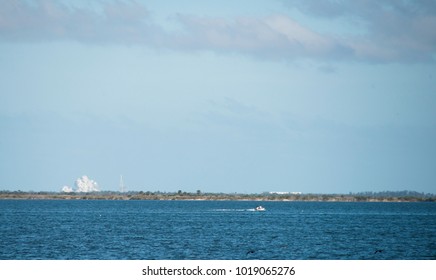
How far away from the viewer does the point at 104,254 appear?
84.1 m

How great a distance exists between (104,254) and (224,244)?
17902 millimetres

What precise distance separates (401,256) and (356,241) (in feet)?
58.9

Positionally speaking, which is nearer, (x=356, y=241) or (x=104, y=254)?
(x=104, y=254)

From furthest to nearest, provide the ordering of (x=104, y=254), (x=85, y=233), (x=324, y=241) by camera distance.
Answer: (x=85, y=233), (x=324, y=241), (x=104, y=254)

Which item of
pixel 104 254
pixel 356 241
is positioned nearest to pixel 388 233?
pixel 356 241

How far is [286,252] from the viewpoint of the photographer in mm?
88875
